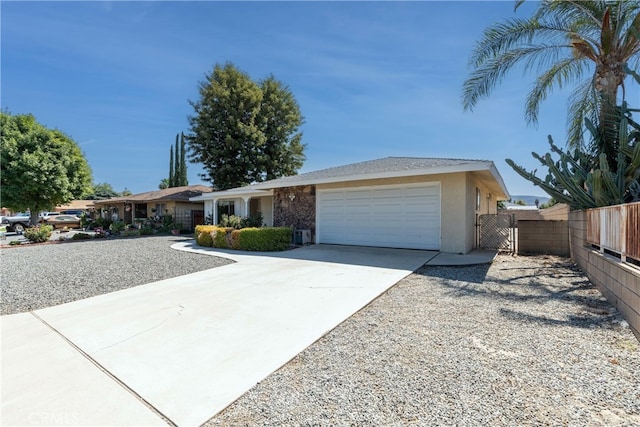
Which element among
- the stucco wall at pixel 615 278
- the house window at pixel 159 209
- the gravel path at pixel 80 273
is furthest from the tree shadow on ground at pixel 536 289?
the house window at pixel 159 209

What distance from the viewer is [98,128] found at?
60.3 ft

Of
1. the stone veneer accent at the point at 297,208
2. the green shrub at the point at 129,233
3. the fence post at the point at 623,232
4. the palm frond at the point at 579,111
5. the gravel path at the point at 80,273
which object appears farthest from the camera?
the green shrub at the point at 129,233

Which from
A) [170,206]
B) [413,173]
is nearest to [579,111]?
[413,173]

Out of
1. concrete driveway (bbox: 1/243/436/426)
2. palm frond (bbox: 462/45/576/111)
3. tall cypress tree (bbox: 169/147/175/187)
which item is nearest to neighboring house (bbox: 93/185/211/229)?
tall cypress tree (bbox: 169/147/175/187)

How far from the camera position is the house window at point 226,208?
66.6 feet

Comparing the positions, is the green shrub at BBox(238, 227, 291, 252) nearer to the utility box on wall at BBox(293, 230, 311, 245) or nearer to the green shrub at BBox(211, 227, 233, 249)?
the green shrub at BBox(211, 227, 233, 249)

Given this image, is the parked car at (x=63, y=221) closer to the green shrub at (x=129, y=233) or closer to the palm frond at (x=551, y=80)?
the green shrub at (x=129, y=233)

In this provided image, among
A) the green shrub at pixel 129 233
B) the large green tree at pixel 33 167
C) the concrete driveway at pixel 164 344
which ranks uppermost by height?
the large green tree at pixel 33 167

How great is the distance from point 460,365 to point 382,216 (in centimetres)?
845

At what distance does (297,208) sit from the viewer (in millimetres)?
14062

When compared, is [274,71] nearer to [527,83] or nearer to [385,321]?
[527,83]

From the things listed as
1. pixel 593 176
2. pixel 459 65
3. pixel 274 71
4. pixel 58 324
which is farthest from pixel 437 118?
pixel 274 71

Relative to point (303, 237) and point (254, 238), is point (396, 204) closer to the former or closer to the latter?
point (303, 237)

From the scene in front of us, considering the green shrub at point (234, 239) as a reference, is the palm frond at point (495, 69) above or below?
above
